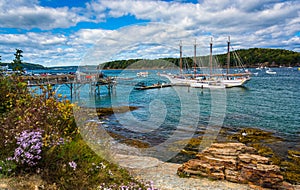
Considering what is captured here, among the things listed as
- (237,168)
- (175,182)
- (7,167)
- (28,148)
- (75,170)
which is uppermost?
(28,148)

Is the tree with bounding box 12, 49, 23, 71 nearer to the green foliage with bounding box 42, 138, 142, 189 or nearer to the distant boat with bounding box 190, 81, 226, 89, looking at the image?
the green foliage with bounding box 42, 138, 142, 189

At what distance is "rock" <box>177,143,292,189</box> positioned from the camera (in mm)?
9078

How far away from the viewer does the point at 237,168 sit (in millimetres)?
9609

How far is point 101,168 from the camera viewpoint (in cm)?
603

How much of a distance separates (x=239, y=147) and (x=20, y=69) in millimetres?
9650

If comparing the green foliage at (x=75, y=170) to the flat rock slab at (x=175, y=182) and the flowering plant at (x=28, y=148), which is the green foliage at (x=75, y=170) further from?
the flat rock slab at (x=175, y=182)

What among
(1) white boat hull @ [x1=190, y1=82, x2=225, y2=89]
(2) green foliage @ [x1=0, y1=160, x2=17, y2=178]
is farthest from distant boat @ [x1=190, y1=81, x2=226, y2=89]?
(2) green foliage @ [x1=0, y1=160, x2=17, y2=178]

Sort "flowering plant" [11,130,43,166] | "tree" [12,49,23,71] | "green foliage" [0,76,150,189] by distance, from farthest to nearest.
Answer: "tree" [12,49,23,71] < "green foliage" [0,76,150,189] < "flowering plant" [11,130,43,166]

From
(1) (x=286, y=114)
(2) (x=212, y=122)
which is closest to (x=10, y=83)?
(2) (x=212, y=122)

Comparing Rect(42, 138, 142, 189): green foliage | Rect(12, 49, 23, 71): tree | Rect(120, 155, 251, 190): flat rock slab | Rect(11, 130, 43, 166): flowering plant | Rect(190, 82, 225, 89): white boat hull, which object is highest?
Rect(12, 49, 23, 71): tree

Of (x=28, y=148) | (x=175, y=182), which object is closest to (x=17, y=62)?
(x=28, y=148)

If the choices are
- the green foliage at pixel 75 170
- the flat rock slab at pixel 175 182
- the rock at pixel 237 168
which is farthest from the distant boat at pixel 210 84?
the green foliage at pixel 75 170

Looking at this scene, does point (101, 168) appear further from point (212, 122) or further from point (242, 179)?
point (212, 122)

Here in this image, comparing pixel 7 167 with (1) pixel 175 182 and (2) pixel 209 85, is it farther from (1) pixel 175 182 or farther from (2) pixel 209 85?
(2) pixel 209 85
